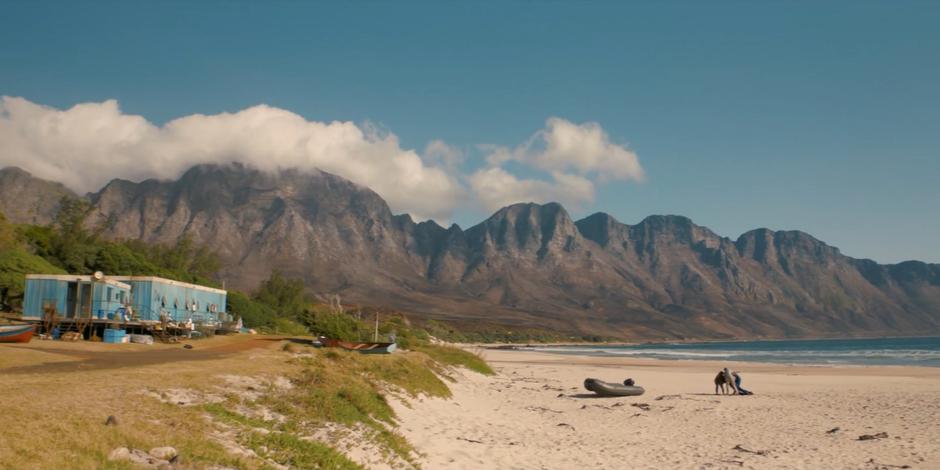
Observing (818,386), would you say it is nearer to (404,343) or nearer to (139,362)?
(404,343)

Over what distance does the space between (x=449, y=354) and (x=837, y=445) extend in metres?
31.9

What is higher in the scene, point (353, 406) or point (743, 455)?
point (353, 406)

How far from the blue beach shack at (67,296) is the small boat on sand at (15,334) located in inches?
393

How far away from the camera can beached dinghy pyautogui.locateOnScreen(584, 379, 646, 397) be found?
32062 millimetres

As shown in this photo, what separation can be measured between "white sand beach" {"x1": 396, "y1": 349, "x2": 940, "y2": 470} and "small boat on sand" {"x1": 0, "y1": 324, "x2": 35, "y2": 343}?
18621 mm

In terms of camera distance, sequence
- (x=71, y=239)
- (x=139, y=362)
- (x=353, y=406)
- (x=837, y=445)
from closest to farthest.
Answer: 1. (x=353, y=406)
2. (x=837, y=445)
3. (x=139, y=362)
4. (x=71, y=239)

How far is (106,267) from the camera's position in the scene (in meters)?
65.7

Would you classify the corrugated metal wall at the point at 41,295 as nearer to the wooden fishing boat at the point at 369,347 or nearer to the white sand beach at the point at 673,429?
the wooden fishing boat at the point at 369,347

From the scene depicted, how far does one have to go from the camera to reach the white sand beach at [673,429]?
16.7m

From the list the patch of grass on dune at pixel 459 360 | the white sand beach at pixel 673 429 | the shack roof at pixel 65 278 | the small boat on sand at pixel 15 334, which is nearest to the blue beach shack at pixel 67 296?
the shack roof at pixel 65 278

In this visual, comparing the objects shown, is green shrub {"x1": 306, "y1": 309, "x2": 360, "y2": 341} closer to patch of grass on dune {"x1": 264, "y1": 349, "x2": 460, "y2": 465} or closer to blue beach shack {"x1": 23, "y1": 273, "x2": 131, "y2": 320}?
blue beach shack {"x1": 23, "y1": 273, "x2": 131, "y2": 320}

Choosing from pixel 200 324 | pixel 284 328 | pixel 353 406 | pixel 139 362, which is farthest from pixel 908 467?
pixel 284 328

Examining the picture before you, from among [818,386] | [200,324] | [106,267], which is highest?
[106,267]

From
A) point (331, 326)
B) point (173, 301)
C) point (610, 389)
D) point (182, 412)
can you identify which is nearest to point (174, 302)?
point (173, 301)
